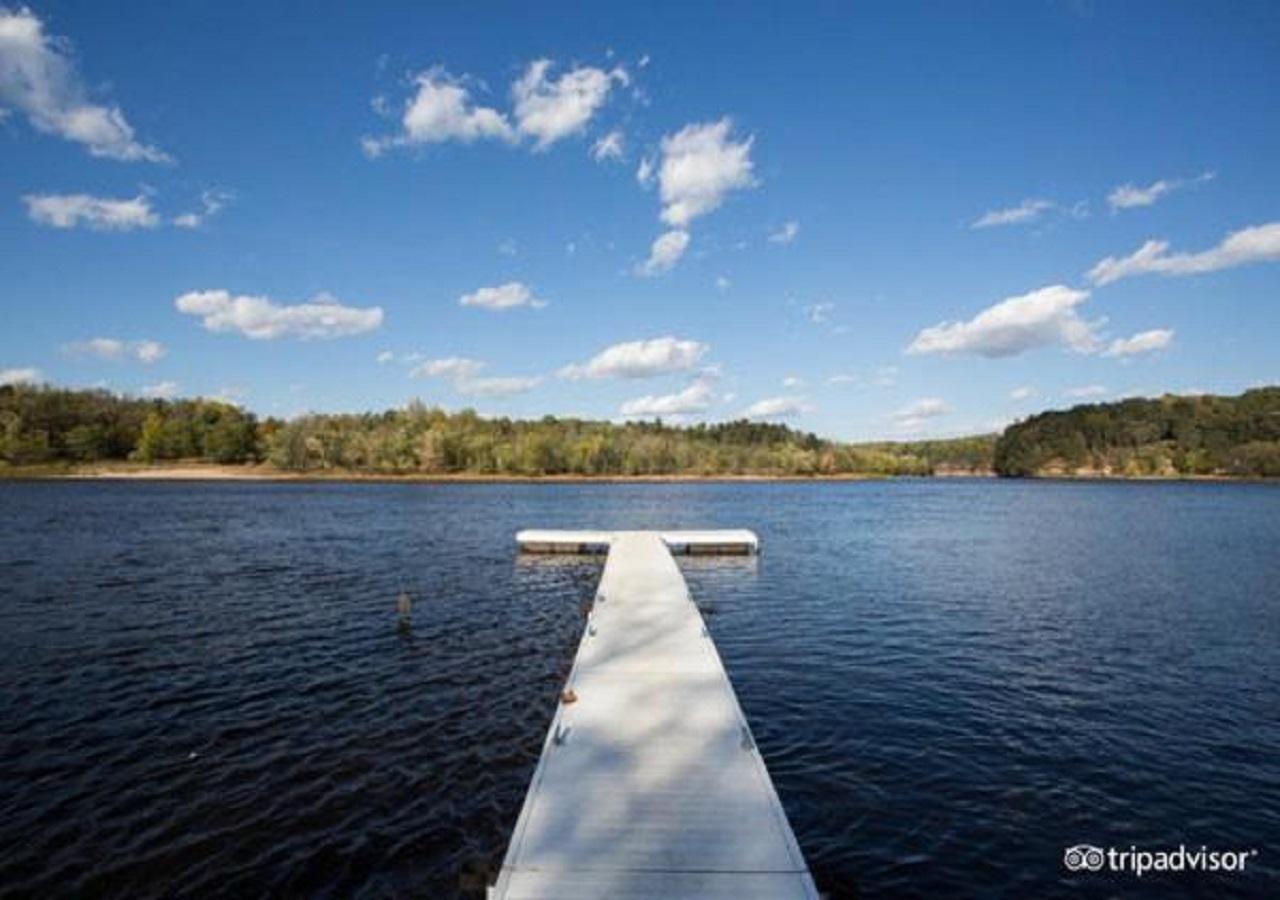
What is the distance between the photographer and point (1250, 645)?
19094 millimetres

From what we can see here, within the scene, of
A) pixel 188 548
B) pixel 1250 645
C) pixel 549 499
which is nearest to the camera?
pixel 1250 645

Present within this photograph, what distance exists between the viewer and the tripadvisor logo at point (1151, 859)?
8.66m

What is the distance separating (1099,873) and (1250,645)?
51.3ft

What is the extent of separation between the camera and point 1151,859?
29.1 feet

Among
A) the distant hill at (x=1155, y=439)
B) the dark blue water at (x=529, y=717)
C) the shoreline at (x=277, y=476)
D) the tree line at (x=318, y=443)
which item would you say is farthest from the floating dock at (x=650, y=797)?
the distant hill at (x=1155, y=439)

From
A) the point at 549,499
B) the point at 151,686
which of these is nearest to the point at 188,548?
the point at 151,686

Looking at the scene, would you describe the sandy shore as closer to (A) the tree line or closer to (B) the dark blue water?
(A) the tree line

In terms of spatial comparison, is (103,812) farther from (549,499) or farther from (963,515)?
(549,499)

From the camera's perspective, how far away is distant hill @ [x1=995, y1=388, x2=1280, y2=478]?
148500 mm

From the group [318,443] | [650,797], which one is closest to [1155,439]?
[318,443]

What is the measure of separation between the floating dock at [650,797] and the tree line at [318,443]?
420 ft

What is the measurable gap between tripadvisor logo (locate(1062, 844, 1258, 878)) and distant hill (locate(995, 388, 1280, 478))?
179541 mm

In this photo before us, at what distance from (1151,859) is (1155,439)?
20289cm

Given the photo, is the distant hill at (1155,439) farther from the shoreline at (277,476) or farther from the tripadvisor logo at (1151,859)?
the tripadvisor logo at (1151,859)
